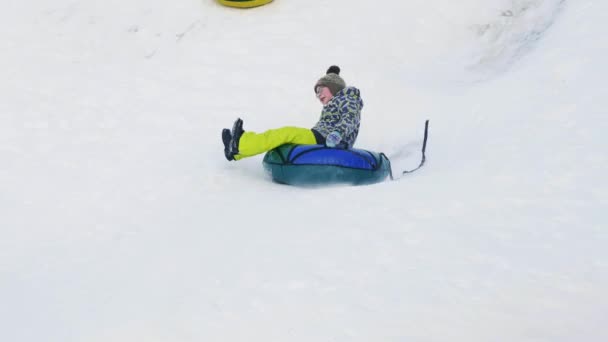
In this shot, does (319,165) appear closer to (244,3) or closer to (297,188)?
(297,188)

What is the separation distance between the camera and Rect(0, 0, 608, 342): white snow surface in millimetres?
3047

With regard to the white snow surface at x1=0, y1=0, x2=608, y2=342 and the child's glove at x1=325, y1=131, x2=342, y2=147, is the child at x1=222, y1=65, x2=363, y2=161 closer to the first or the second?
the child's glove at x1=325, y1=131, x2=342, y2=147

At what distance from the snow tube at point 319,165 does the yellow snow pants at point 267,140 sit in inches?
2.7

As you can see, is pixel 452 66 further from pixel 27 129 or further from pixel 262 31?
pixel 27 129

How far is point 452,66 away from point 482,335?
5.61m

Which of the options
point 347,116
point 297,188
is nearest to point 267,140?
point 297,188

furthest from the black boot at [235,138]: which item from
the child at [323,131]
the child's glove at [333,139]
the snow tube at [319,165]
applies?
the child's glove at [333,139]

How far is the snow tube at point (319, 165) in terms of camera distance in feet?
16.9

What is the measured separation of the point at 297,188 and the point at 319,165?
254mm

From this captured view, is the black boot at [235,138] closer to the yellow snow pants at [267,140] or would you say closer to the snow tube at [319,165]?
the yellow snow pants at [267,140]

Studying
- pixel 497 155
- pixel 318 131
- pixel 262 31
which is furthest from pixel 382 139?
pixel 262 31

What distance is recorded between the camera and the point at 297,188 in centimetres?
521

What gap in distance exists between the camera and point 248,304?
3.13 metres

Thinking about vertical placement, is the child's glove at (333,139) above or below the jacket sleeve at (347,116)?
below
